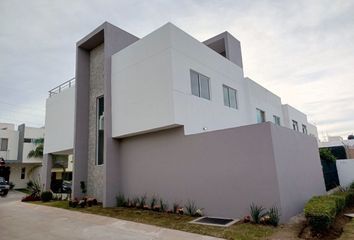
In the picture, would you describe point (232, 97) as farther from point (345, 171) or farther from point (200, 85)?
point (345, 171)

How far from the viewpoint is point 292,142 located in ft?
30.6

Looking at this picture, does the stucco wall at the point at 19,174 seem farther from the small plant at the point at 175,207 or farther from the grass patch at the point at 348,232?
the grass patch at the point at 348,232

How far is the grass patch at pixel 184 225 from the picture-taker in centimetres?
637

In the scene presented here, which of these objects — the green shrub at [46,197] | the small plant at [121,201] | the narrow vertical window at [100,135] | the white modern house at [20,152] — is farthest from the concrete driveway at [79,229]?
the white modern house at [20,152]

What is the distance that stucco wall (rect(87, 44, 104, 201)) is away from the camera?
13346 mm

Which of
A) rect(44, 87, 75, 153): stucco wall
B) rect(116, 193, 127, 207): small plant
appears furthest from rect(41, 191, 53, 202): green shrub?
rect(116, 193, 127, 207): small plant

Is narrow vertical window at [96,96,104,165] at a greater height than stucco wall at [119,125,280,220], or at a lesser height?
greater

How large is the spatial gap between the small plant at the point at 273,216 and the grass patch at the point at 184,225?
259 mm

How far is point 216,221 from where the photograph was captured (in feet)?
26.1

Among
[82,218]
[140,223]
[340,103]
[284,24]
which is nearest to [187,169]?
[140,223]

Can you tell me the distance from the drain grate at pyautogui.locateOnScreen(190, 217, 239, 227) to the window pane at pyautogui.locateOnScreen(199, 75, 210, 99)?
5.56 metres

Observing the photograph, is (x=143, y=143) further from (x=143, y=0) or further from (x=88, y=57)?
(x=88, y=57)

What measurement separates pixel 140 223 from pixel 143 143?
4132 mm

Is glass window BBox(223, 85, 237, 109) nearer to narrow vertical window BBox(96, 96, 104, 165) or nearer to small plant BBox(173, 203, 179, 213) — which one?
small plant BBox(173, 203, 179, 213)
